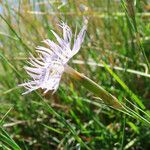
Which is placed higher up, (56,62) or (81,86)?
(56,62)

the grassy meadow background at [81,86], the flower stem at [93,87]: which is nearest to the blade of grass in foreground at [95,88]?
the flower stem at [93,87]

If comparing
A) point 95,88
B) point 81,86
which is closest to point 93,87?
point 95,88

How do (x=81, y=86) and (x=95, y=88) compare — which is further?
(x=81, y=86)

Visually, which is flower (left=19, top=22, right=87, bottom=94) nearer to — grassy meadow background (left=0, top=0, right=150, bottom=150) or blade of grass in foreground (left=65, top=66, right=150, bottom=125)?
blade of grass in foreground (left=65, top=66, right=150, bottom=125)

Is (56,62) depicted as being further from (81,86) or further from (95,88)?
(81,86)

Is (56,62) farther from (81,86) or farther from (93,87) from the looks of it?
(81,86)

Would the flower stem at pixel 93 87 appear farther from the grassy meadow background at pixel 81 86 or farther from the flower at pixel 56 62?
the grassy meadow background at pixel 81 86

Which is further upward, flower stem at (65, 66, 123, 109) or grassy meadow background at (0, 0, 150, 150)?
flower stem at (65, 66, 123, 109)

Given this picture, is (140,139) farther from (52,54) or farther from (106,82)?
(52,54)

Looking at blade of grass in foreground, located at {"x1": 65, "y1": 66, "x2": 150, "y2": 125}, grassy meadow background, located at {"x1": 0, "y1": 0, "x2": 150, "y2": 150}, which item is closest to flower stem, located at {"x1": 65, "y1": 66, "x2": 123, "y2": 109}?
blade of grass in foreground, located at {"x1": 65, "y1": 66, "x2": 150, "y2": 125}
